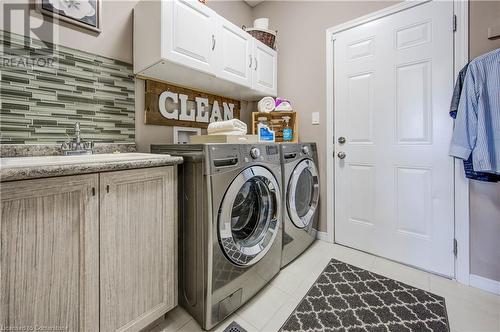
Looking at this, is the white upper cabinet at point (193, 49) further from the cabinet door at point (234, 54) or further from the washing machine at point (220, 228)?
the washing machine at point (220, 228)

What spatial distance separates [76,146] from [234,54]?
135cm

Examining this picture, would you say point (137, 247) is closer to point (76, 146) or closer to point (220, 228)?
point (220, 228)

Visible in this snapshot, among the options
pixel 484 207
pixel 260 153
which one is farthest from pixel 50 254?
pixel 484 207

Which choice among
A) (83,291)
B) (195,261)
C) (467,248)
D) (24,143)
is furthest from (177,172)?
(467,248)

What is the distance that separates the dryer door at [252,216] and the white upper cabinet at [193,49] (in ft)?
2.93

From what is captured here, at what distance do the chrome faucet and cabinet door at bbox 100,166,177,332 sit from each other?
0.53 m

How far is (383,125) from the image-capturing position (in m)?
1.84

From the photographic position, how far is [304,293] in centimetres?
144

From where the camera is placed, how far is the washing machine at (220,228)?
110cm

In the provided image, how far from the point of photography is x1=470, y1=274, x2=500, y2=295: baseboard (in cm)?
142

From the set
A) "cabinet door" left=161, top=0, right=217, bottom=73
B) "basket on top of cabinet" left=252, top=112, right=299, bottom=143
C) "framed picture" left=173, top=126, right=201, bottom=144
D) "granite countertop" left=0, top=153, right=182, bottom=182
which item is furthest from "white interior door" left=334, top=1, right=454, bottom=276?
"granite countertop" left=0, top=153, right=182, bottom=182

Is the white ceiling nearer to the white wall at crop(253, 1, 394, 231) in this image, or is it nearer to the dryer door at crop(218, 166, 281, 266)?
the white wall at crop(253, 1, 394, 231)

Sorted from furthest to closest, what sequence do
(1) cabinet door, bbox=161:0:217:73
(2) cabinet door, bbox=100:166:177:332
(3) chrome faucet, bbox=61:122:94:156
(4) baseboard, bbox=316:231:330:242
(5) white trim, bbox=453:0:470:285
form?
(4) baseboard, bbox=316:231:330:242
(5) white trim, bbox=453:0:470:285
(1) cabinet door, bbox=161:0:217:73
(3) chrome faucet, bbox=61:122:94:156
(2) cabinet door, bbox=100:166:177:332

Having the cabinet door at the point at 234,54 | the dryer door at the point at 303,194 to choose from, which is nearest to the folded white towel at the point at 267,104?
the cabinet door at the point at 234,54
